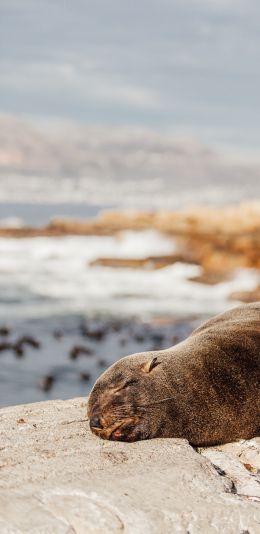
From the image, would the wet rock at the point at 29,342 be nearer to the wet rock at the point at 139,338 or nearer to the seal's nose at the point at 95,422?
the wet rock at the point at 139,338

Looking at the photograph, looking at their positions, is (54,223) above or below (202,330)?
above

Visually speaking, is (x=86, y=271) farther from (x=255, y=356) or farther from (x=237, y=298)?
(x=255, y=356)

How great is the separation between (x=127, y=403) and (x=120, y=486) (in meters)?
1.44

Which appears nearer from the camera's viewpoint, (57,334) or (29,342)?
(29,342)

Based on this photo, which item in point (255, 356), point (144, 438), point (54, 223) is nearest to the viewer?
point (144, 438)

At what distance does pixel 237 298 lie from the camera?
1275 inches

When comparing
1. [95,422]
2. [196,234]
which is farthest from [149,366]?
[196,234]

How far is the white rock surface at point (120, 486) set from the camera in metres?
4.78

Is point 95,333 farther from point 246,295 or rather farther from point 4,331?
point 246,295

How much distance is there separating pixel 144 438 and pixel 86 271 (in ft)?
121

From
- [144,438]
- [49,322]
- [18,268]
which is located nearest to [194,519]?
[144,438]

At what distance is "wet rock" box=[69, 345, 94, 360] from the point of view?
2086cm

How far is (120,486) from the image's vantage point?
17.3 ft

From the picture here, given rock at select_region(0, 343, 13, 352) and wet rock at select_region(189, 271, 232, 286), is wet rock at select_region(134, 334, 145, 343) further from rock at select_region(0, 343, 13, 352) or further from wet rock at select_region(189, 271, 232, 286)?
wet rock at select_region(189, 271, 232, 286)
